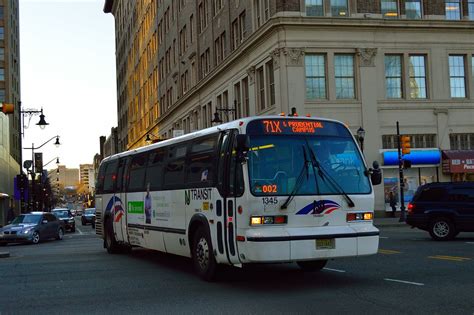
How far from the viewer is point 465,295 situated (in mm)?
8977

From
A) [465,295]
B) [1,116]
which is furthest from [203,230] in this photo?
[1,116]

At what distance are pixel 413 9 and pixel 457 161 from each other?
33.1 ft

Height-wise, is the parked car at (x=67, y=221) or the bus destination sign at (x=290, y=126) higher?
the bus destination sign at (x=290, y=126)

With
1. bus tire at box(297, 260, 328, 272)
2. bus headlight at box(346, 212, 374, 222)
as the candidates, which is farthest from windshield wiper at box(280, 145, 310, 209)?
bus tire at box(297, 260, 328, 272)

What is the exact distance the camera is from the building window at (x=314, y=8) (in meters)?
35.0

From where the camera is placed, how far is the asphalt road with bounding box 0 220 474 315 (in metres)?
8.47

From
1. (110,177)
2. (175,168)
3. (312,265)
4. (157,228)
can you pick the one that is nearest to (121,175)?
(110,177)

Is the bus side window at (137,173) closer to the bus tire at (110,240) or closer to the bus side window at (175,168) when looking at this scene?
the bus side window at (175,168)

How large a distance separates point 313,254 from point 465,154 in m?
29.5

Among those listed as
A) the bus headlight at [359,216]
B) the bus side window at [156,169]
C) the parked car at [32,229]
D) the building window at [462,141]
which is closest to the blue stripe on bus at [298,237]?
the bus headlight at [359,216]

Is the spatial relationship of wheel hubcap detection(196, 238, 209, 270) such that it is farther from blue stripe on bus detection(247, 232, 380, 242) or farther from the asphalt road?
blue stripe on bus detection(247, 232, 380, 242)

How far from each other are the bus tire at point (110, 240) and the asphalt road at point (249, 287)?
2281 millimetres

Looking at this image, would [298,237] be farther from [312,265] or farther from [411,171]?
[411,171]

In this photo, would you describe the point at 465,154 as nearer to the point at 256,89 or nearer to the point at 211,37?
the point at 256,89
